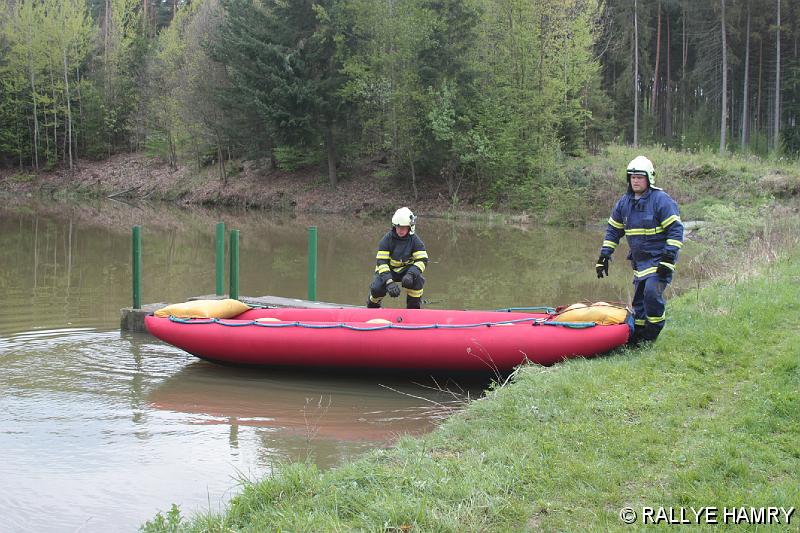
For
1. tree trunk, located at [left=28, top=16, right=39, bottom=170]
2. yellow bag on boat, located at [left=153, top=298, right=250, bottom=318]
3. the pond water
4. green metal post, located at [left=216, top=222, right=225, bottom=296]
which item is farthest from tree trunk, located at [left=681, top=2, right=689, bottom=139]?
tree trunk, located at [left=28, top=16, right=39, bottom=170]

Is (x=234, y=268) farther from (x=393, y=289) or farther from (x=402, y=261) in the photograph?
(x=393, y=289)

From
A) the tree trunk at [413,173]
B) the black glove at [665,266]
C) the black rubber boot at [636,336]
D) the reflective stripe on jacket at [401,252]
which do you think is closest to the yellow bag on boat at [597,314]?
the black rubber boot at [636,336]

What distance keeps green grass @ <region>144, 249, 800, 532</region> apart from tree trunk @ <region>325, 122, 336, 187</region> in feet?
96.6

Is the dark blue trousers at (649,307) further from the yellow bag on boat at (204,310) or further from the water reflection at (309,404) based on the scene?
the yellow bag on boat at (204,310)

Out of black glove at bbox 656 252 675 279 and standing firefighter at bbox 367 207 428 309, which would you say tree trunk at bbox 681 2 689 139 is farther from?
black glove at bbox 656 252 675 279

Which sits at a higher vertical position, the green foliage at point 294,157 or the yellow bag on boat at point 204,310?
the green foliage at point 294,157

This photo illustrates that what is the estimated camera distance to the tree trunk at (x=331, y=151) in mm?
34625

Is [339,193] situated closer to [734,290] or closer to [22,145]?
[22,145]

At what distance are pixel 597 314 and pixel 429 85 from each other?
84.8 feet

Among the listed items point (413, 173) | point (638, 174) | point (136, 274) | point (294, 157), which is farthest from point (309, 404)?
point (294, 157)

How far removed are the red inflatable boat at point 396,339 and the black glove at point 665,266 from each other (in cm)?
59

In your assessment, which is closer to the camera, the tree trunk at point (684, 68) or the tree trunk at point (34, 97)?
the tree trunk at point (684, 68)

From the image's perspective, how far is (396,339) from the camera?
752 cm

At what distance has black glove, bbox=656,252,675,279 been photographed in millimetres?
6754
